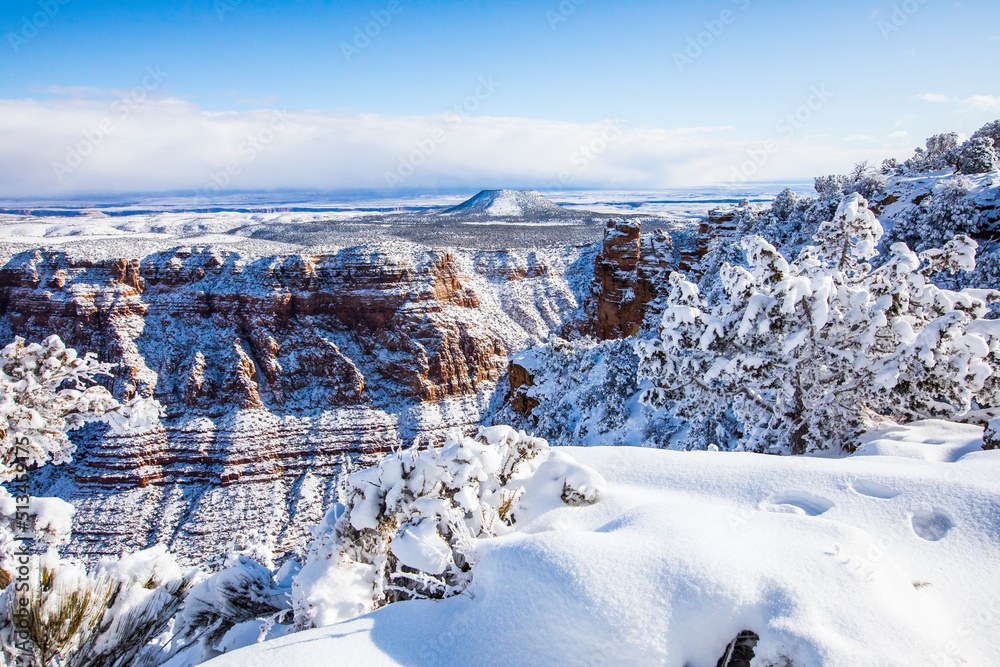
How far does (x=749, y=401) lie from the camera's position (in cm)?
845

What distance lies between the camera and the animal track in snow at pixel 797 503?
4.38m

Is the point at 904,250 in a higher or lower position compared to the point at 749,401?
higher

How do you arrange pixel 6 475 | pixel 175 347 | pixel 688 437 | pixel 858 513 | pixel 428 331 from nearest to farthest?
pixel 858 513, pixel 6 475, pixel 688 437, pixel 175 347, pixel 428 331

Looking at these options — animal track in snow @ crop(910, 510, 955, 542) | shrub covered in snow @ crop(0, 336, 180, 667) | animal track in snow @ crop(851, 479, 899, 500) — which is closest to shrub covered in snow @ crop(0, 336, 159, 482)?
shrub covered in snow @ crop(0, 336, 180, 667)

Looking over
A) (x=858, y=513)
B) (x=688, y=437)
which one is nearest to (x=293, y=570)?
(x=858, y=513)

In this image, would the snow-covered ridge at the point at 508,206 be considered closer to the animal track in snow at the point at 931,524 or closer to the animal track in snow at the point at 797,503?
the animal track in snow at the point at 797,503

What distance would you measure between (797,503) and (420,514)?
3.55 metres

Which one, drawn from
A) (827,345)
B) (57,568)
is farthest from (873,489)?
(57,568)

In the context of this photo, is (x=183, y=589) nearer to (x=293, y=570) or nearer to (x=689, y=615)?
(x=293, y=570)

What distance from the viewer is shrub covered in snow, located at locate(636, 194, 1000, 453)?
7.07m

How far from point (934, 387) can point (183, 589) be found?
1031 centimetres

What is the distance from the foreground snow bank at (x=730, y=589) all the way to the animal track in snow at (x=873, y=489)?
1 centimetres

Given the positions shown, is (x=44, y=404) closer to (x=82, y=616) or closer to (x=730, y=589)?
(x=82, y=616)

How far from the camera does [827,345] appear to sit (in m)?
7.98
